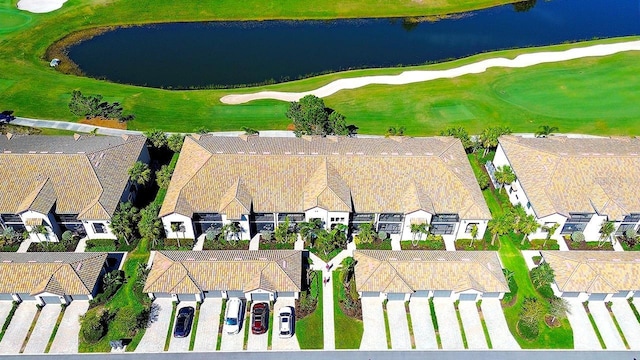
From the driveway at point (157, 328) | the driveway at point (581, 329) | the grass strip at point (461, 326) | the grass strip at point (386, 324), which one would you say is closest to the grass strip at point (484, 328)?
the grass strip at point (461, 326)

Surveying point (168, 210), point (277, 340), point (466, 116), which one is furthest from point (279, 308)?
point (466, 116)

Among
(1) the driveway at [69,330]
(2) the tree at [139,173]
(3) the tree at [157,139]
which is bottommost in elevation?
(1) the driveway at [69,330]

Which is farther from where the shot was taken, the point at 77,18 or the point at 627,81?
the point at 77,18

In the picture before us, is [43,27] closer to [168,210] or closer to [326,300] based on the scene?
[168,210]

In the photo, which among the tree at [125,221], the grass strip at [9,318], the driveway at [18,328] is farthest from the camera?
the tree at [125,221]

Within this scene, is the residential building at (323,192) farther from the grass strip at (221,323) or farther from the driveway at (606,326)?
the driveway at (606,326)

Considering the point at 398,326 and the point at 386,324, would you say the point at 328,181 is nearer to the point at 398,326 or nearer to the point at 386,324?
the point at 386,324

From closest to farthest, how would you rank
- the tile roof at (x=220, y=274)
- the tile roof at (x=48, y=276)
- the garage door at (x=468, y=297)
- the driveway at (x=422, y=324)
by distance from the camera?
the driveway at (x=422, y=324) < the tile roof at (x=48, y=276) < the tile roof at (x=220, y=274) < the garage door at (x=468, y=297)
